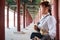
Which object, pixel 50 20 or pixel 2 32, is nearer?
pixel 2 32

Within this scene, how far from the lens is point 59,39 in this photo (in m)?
1.33

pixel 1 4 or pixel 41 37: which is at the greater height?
pixel 1 4

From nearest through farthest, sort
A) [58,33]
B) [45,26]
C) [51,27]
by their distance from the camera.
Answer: [58,33] → [51,27] → [45,26]

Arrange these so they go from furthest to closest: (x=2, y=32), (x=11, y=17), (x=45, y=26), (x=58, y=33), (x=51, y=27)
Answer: (x=11, y=17)
(x=45, y=26)
(x=51, y=27)
(x=58, y=33)
(x=2, y=32)

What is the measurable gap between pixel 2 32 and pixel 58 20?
0.47 metres

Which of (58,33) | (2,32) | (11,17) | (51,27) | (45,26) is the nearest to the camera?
(2,32)

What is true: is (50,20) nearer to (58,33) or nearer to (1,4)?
(58,33)

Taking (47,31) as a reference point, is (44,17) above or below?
above

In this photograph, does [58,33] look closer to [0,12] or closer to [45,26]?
[0,12]

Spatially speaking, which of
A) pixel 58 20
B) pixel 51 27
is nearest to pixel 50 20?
pixel 51 27

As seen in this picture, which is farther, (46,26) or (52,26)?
(46,26)

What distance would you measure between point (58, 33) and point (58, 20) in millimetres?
93

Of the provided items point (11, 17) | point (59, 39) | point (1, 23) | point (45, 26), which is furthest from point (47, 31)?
point (11, 17)

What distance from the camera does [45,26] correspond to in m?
2.37
